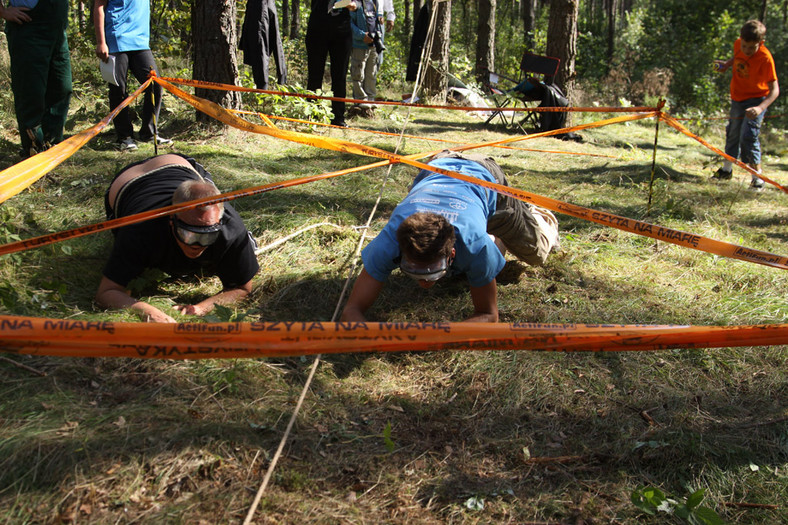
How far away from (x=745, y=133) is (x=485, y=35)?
25.3 ft

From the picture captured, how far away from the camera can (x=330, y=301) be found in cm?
355

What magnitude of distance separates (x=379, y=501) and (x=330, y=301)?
1.56 m

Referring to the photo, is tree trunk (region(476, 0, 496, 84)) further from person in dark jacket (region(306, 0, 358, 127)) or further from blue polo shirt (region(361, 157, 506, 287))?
blue polo shirt (region(361, 157, 506, 287))

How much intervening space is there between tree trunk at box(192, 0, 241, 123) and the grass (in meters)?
2.24

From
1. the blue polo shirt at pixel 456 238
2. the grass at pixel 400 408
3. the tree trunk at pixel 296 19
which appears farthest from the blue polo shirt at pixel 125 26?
the tree trunk at pixel 296 19

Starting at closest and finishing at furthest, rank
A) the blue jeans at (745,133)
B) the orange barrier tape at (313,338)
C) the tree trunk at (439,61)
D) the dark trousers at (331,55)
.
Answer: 1. the orange barrier tape at (313,338)
2. the blue jeans at (745,133)
3. the dark trousers at (331,55)
4. the tree trunk at (439,61)

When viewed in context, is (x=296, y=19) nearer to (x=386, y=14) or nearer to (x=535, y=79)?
(x=386, y=14)

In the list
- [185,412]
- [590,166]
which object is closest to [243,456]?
[185,412]

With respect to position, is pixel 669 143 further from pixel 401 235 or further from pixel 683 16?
pixel 683 16

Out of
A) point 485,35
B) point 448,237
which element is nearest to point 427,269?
point 448,237

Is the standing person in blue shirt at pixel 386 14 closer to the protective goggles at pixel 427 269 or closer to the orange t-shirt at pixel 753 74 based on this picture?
the orange t-shirt at pixel 753 74

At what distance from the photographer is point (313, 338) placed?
1.94 meters

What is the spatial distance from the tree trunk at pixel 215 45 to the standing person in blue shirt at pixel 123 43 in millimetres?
538

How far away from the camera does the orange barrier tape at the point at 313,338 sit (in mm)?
1799
